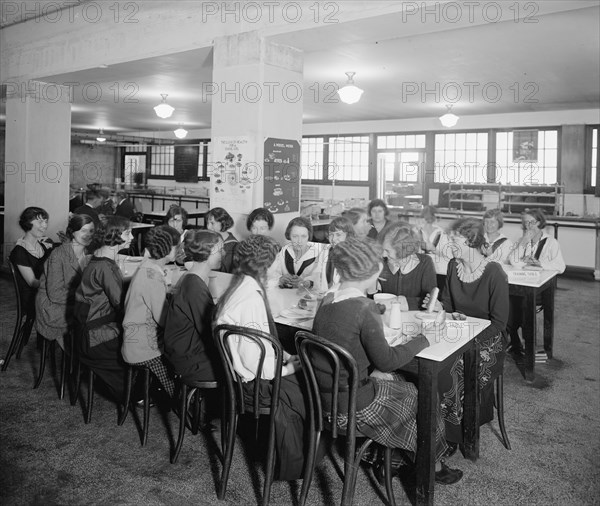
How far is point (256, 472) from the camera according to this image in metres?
2.78

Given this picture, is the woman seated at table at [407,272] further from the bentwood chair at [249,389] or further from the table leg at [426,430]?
the bentwood chair at [249,389]

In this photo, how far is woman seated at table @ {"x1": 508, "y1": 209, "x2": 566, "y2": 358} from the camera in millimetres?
4488

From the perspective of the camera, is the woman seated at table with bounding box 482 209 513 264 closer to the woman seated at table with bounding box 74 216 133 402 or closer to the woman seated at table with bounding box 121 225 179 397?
the woman seated at table with bounding box 121 225 179 397

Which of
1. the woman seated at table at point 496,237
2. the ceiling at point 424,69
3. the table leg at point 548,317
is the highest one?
the ceiling at point 424,69

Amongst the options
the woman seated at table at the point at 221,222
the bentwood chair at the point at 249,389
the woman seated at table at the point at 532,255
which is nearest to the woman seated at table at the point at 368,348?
the bentwood chair at the point at 249,389

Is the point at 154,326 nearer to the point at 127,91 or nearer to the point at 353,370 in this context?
the point at 353,370

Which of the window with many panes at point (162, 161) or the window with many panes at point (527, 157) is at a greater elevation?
the window with many panes at point (162, 161)

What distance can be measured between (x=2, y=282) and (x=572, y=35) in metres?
6.94

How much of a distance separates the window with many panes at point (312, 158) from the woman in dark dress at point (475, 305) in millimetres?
10035

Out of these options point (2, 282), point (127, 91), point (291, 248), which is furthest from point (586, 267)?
point (2, 282)

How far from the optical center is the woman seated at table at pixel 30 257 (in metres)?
4.05

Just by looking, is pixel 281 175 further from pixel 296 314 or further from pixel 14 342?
pixel 14 342

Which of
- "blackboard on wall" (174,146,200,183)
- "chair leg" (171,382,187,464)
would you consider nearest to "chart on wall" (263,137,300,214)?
"chair leg" (171,382,187,464)

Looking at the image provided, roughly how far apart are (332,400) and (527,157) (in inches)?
369
